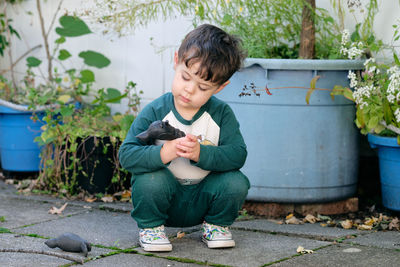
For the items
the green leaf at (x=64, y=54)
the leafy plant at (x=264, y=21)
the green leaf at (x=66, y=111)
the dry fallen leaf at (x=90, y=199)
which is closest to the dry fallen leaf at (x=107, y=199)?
the dry fallen leaf at (x=90, y=199)

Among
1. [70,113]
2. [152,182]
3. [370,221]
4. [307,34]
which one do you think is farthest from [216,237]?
[70,113]

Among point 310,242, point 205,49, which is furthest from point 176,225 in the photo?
point 205,49

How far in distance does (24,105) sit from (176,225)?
190 cm

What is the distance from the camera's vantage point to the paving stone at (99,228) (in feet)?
8.04

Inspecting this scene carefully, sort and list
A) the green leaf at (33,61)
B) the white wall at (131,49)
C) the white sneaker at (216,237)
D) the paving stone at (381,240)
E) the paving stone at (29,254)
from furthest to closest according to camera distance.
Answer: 1. the green leaf at (33,61)
2. the white wall at (131,49)
3. the paving stone at (381,240)
4. the white sneaker at (216,237)
5. the paving stone at (29,254)

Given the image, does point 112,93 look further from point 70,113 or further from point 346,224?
point 346,224

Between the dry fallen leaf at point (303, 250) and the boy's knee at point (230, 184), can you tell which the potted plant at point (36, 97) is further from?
the dry fallen leaf at point (303, 250)

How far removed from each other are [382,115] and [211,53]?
108cm

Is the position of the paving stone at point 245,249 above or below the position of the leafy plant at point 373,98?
below

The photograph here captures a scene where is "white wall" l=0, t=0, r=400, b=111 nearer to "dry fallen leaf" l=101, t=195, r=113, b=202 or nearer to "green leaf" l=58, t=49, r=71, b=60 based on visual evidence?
"green leaf" l=58, t=49, r=71, b=60

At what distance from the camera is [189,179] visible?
2.39 metres

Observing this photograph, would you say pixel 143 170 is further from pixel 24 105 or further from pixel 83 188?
pixel 24 105

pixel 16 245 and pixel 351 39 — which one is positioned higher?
pixel 351 39

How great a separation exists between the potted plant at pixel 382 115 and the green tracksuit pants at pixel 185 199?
0.84 meters
